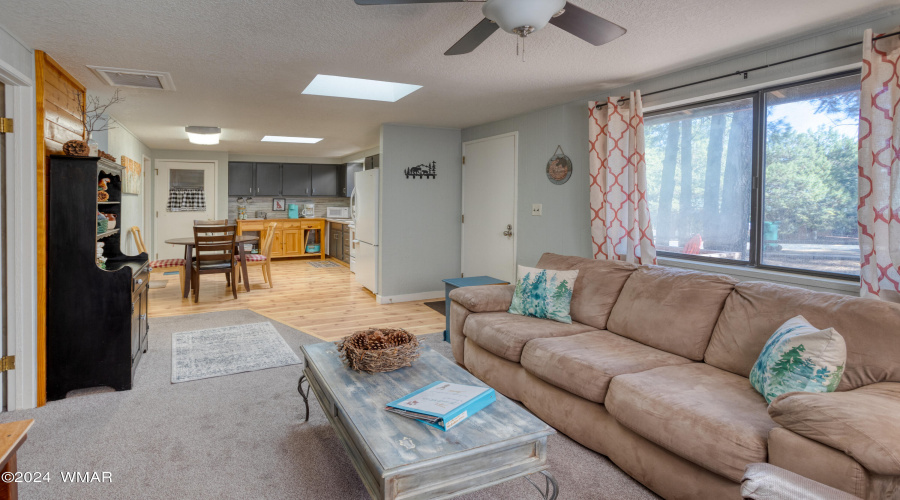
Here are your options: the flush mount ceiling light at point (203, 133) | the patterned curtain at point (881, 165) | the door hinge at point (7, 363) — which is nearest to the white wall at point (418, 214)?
the flush mount ceiling light at point (203, 133)

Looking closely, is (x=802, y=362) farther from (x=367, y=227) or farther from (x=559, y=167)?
(x=367, y=227)

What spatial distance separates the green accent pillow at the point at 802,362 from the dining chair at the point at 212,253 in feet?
17.4

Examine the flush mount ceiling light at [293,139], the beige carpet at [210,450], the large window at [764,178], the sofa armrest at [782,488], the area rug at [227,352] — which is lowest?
the beige carpet at [210,450]

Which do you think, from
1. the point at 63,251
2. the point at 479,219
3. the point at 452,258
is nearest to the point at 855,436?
the point at 63,251

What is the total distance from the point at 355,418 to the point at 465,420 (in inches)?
15.2

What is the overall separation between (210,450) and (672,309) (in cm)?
245

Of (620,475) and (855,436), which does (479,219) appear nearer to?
(620,475)

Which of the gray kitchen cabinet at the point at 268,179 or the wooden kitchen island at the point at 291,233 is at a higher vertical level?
the gray kitchen cabinet at the point at 268,179

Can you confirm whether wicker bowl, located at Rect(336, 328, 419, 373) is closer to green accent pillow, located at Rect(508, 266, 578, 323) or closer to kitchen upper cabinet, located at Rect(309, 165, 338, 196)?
green accent pillow, located at Rect(508, 266, 578, 323)

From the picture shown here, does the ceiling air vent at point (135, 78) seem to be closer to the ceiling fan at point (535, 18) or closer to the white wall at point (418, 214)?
the white wall at point (418, 214)

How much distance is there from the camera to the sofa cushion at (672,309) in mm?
2443

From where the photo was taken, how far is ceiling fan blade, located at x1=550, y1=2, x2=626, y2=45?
1.83 meters

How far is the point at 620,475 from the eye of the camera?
2.12m

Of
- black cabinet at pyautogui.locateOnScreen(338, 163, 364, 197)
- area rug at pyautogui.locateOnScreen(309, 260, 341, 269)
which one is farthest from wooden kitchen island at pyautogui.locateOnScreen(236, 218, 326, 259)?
black cabinet at pyautogui.locateOnScreen(338, 163, 364, 197)
